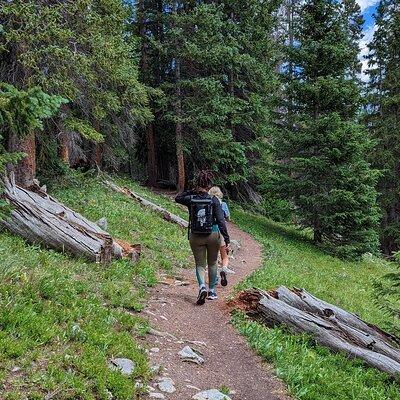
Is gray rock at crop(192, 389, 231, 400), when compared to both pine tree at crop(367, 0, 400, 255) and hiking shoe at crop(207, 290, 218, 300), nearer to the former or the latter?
hiking shoe at crop(207, 290, 218, 300)

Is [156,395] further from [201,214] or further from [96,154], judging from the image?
[96,154]

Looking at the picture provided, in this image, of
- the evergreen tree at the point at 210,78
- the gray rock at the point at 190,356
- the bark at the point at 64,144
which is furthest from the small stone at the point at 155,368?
the evergreen tree at the point at 210,78

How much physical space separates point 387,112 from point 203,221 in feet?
86.4

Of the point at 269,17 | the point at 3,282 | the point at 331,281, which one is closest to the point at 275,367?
the point at 3,282

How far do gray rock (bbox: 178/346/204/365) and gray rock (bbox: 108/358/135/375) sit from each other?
93 centimetres

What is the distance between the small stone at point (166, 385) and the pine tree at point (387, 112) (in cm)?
2506

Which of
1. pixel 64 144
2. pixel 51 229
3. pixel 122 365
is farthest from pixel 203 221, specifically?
pixel 64 144

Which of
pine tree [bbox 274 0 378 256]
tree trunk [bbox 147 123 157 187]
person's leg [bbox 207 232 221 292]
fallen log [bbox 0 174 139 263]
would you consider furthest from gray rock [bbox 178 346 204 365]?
tree trunk [bbox 147 123 157 187]

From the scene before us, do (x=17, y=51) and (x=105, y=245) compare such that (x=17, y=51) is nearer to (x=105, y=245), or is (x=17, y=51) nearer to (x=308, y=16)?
(x=105, y=245)

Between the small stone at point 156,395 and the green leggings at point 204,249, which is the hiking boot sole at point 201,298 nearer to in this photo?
the green leggings at point 204,249

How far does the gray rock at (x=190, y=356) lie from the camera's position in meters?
5.72

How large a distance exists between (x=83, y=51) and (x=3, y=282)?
9.83 m

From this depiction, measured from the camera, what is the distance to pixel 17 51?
41.1 feet

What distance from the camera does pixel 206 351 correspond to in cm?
620
